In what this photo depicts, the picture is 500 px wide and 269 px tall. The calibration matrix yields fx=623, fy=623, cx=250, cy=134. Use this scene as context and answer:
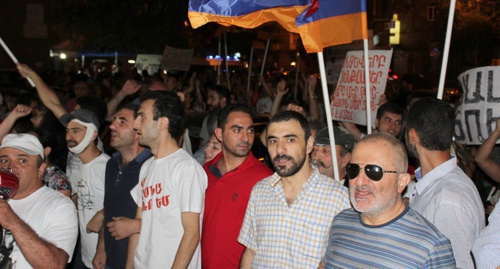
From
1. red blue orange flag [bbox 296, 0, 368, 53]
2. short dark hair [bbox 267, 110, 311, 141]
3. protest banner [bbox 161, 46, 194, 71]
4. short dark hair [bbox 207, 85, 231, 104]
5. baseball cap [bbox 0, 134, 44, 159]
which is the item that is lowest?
baseball cap [bbox 0, 134, 44, 159]

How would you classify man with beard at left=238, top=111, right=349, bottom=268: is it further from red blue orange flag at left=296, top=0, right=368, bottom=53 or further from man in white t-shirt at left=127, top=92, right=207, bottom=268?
red blue orange flag at left=296, top=0, right=368, bottom=53

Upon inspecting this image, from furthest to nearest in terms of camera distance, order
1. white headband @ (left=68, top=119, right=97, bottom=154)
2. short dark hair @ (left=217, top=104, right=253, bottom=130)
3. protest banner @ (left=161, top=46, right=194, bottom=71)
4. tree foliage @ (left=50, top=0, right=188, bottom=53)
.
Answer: tree foliage @ (left=50, top=0, right=188, bottom=53)
protest banner @ (left=161, top=46, right=194, bottom=71)
white headband @ (left=68, top=119, right=97, bottom=154)
short dark hair @ (left=217, top=104, right=253, bottom=130)

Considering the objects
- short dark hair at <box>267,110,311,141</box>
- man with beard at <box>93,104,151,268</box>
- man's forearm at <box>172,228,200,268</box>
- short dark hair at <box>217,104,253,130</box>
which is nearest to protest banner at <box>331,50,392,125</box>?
short dark hair at <box>217,104,253,130</box>

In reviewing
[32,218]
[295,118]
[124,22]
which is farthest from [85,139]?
[124,22]

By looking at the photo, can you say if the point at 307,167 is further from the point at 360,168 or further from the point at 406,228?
the point at 406,228

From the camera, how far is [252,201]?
4.50 metres

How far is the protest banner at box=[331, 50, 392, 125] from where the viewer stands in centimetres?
785

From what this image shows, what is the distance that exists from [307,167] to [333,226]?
701 mm

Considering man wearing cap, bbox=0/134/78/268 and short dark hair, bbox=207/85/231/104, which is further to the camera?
short dark hair, bbox=207/85/231/104

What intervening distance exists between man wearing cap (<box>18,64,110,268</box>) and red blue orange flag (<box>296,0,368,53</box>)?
241cm

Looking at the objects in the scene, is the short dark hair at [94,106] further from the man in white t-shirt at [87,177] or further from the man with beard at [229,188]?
the man with beard at [229,188]

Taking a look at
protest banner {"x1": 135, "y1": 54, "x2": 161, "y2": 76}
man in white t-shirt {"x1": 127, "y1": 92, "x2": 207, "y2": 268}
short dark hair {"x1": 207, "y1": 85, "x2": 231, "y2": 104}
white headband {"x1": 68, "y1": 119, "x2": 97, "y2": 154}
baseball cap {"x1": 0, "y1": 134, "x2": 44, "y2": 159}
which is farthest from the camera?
protest banner {"x1": 135, "y1": 54, "x2": 161, "y2": 76}

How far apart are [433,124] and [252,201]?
4.58ft

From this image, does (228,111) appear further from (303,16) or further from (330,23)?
(330,23)
